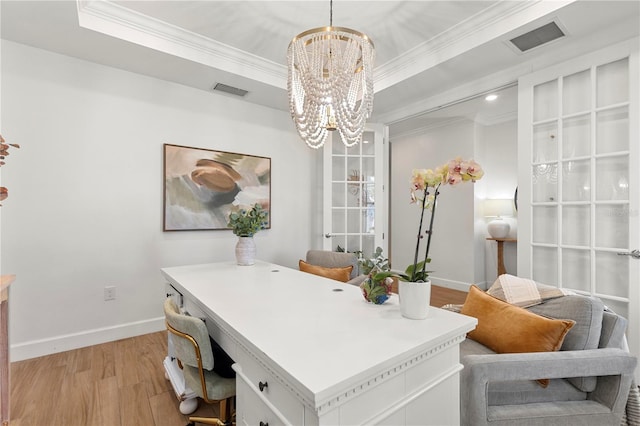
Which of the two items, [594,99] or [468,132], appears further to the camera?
[468,132]

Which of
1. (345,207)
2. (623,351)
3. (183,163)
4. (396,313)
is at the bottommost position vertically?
(623,351)

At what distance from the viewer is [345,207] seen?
3.87 m

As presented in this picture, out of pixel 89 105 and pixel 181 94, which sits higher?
pixel 181 94

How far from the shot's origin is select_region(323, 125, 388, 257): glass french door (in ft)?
12.6

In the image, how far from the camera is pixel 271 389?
2.94ft

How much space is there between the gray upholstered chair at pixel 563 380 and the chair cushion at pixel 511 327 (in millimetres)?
84

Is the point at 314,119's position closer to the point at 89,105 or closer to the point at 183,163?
the point at 183,163

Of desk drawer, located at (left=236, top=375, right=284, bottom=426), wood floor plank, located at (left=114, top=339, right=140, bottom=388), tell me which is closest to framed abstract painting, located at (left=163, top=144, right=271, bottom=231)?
wood floor plank, located at (left=114, top=339, right=140, bottom=388)

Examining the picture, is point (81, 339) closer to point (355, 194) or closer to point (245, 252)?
point (245, 252)

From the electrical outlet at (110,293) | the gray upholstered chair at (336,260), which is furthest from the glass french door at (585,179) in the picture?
the electrical outlet at (110,293)

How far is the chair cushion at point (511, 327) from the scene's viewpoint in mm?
1436

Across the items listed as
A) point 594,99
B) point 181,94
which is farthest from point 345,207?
point 594,99

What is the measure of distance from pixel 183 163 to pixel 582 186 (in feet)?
11.4

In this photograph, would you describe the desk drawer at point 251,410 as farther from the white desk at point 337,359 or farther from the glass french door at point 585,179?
the glass french door at point 585,179
